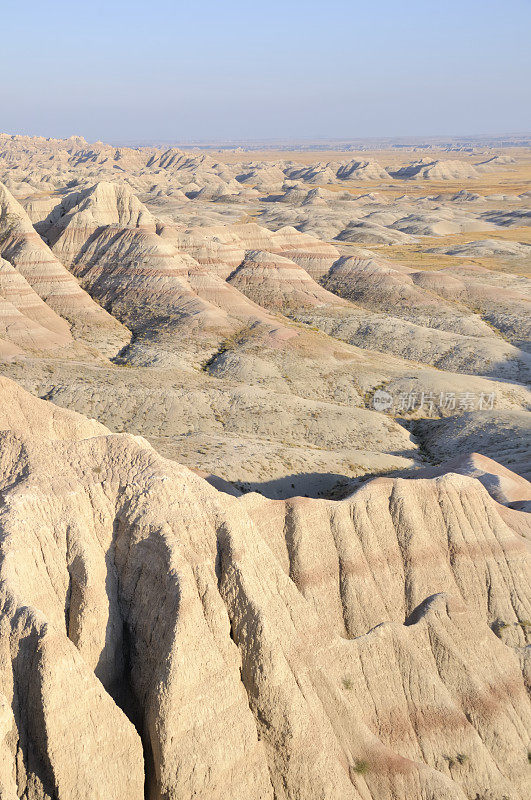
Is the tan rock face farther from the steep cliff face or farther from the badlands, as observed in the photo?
the steep cliff face

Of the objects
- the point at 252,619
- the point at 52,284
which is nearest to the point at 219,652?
the point at 252,619

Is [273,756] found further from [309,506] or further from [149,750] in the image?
[309,506]

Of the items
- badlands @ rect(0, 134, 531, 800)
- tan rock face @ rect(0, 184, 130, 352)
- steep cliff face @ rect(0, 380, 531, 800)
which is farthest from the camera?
tan rock face @ rect(0, 184, 130, 352)

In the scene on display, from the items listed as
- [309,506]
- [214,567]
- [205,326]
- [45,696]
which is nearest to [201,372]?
[205,326]

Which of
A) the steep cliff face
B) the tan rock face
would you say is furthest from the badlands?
the tan rock face

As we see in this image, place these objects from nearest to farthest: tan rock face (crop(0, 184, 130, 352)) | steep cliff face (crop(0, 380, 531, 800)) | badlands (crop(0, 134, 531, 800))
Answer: steep cliff face (crop(0, 380, 531, 800)) → badlands (crop(0, 134, 531, 800)) → tan rock face (crop(0, 184, 130, 352))

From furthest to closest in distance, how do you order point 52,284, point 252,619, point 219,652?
1. point 52,284
2. point 252,619
3. point 219,652

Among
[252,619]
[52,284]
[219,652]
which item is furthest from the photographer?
[52,284]

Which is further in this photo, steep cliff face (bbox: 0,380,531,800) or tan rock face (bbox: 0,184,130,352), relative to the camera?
tan rock face (bbox: 0,184,130,352)

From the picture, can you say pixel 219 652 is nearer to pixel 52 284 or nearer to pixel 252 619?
pixel 252 619
